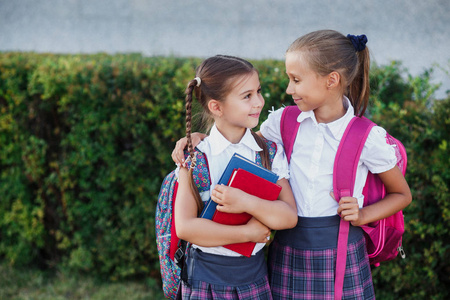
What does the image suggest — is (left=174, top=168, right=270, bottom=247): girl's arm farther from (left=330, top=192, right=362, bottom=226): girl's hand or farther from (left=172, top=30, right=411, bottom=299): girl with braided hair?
(left=330, top=192, right=362, bottom=226): girl's hand

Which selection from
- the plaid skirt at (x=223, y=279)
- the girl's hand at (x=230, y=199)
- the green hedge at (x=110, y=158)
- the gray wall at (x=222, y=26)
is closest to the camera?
the girl's hand at (x=230, y=199)

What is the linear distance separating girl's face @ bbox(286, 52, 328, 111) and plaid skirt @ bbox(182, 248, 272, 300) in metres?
0.73

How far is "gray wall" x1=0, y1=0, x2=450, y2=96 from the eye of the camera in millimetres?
4602

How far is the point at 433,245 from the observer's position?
8.88ft

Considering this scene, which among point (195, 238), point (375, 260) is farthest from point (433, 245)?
point (195, 238)

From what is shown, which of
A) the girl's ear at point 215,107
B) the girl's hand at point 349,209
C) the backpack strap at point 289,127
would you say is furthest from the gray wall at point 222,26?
the girl's ear at point 215,107

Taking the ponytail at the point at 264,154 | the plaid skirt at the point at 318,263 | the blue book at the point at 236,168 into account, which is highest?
the ponytail at the point at 264,154

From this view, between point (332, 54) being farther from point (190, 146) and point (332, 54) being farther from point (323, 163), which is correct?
point (190, 146)

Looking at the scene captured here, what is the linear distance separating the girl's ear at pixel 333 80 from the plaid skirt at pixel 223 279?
2.69 ft

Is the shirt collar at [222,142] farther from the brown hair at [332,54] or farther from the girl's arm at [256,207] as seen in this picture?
the brown hair at [332,54]

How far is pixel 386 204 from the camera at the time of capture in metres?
1.96

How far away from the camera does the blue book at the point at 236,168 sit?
1796mm

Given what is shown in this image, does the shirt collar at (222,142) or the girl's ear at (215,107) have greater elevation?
the girl's ear at (215,107)

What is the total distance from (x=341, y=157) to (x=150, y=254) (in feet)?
6.90
